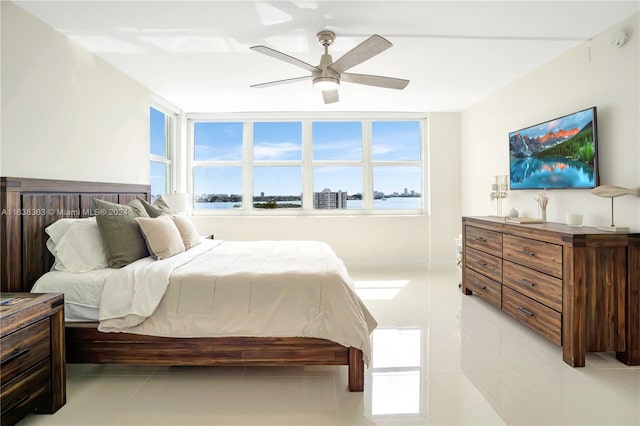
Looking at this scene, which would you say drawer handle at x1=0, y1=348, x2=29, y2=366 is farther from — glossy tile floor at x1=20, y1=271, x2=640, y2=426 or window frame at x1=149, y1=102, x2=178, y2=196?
window frame at x1=149, y1=102, x2=178, y2=196

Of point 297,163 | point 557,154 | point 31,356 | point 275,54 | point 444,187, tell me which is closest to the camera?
point 31,356

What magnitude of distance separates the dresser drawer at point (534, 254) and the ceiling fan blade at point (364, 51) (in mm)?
1883

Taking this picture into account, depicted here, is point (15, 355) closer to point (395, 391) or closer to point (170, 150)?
point (395, 391)

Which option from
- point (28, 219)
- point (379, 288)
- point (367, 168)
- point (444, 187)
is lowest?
point (379, 288)

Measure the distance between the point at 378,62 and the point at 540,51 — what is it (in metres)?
1.45

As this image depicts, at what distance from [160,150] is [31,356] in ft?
12.4

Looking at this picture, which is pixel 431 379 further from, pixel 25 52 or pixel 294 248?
pixel 25 52

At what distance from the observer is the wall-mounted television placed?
2.87 metres

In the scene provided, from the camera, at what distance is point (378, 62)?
344 cm

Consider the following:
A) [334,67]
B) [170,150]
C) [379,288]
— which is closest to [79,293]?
[334,67]

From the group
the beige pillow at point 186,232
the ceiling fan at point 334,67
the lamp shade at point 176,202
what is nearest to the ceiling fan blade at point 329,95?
the ceiling fan at point 334,67

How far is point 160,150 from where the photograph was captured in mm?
5043

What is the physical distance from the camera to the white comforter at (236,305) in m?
2.12

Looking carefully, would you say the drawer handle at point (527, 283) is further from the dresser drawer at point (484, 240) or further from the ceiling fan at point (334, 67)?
the ceiling fan at point (334, 67)
